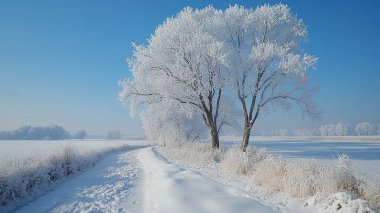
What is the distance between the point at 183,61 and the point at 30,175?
11884 mm

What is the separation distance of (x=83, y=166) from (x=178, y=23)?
35.9 ft

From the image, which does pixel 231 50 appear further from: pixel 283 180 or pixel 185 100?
pixel 283 180

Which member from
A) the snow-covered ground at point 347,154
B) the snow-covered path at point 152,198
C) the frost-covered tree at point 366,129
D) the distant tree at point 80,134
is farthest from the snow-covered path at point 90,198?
the frost-covered tree at point 366,129

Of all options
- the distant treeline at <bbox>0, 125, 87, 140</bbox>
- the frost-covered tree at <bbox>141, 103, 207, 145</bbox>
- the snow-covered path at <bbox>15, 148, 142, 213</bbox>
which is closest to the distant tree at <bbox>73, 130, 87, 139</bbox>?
the distant treeline at <bbox>0, 125, 87, 140</bbox>

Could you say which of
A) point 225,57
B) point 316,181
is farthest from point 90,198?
point 225,57

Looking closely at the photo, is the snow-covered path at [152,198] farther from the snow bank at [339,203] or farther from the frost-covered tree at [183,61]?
the frost-covered tree at [183,61]

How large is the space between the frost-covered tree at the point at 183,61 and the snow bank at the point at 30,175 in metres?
7.68

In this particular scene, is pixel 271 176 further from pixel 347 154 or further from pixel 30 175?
pixel 347 154

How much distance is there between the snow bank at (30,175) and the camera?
859 cm

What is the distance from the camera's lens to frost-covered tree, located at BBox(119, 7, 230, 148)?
63.0 feet

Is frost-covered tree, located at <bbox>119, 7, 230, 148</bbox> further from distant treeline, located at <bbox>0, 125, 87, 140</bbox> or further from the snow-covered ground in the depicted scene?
distant treeline, located at <bbox>0, 125, 87, 140</bbox>

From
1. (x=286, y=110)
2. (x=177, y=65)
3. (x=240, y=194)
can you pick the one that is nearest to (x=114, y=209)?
(x=240, y=194)

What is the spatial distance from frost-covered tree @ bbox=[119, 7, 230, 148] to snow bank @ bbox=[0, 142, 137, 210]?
768 centimetres

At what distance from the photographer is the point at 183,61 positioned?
19703 millimetres
